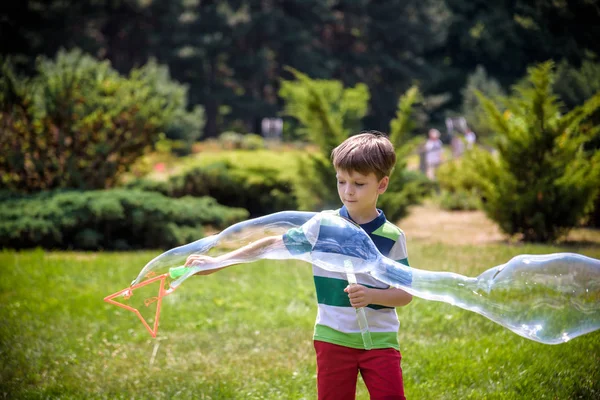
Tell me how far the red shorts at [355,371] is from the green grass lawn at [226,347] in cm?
119

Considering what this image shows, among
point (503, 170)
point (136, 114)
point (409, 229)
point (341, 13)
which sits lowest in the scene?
point (409, 229)

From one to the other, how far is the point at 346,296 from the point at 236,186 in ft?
31.0

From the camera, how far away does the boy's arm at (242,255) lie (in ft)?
9.41

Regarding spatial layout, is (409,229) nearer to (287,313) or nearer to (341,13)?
(287,313)

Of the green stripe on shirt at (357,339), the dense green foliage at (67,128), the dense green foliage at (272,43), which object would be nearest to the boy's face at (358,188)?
the green stripe on shirt at (357,339)

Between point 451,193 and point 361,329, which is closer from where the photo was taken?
point 361,329

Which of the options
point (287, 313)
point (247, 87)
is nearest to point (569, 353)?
point (287, 313)

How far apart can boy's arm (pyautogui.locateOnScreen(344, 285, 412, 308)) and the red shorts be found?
0.20 metres

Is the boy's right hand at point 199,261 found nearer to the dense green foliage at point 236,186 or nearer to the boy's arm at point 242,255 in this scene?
the boy's arm at point 242,255

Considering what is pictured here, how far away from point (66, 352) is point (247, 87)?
4037 centimetres

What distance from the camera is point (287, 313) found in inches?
232

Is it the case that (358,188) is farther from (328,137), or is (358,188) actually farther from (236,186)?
(236,186)

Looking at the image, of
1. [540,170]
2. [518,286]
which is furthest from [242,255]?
[540,170]

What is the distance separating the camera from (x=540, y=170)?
9141mm
